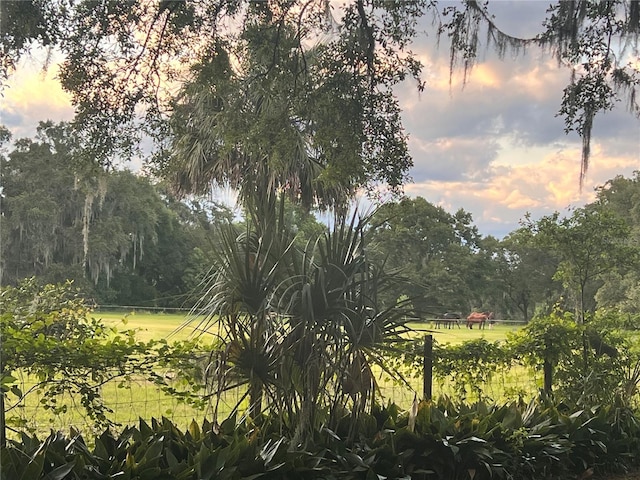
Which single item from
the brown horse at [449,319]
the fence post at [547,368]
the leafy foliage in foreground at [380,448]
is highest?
Answer: the brown horse at [449,319]

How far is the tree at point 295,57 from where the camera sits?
2.92 metres

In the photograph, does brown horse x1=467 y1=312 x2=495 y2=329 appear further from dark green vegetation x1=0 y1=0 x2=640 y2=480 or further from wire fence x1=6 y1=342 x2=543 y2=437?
wire fence x1=6 y1=342 x2=543 y2=437

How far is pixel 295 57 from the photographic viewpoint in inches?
121

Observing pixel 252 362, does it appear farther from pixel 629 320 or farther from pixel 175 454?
pixel 629 320

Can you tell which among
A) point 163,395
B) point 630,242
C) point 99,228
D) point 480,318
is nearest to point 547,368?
point 480,318

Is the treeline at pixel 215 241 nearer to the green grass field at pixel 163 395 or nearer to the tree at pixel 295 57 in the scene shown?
the green grass field at pixel 163 395

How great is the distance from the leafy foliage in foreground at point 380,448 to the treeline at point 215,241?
1.92ft

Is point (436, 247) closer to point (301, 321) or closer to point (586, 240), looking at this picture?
point (586, 240)

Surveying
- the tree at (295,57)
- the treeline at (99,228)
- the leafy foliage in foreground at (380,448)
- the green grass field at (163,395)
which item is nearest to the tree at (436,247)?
the green grass field at (163,395)

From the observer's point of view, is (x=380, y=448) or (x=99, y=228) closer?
(x=380, y=448)

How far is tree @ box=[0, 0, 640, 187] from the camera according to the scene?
9.57 ft

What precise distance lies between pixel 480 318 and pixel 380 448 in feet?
8.97

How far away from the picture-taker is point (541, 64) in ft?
11.5

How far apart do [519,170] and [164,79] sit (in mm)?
2632
